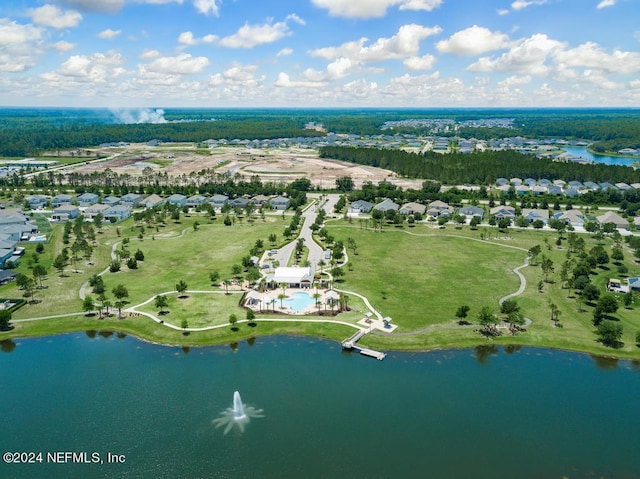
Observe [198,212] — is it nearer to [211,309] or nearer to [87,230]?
[87,230]

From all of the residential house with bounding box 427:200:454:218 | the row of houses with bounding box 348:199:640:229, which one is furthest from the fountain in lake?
the residential house with bounding box 427:200:454:218

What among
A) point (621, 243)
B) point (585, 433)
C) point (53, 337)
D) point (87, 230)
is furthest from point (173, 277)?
point (621, 243)

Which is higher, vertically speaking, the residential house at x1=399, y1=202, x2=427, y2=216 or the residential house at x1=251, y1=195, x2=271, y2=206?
the residential house at x1=251, y1=195, x2=271, y2=206

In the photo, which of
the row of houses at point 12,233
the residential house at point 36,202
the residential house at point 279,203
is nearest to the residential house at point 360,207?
the residential house at point 279,203

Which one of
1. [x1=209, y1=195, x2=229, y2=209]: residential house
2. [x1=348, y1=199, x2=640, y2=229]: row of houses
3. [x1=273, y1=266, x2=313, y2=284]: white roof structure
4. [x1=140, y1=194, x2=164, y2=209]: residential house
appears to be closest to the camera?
[x1=273, y1=266, x2=313, y2=284]: white roof structure

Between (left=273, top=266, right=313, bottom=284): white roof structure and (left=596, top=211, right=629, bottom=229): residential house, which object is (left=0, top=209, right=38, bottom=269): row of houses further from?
(left=596, top=211, right=629, bottom=229): residential house

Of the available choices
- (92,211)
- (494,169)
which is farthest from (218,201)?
(494,169)
